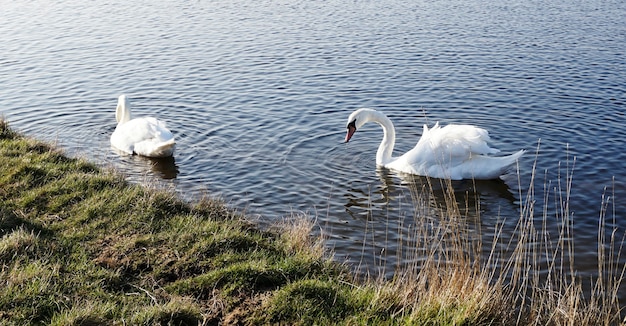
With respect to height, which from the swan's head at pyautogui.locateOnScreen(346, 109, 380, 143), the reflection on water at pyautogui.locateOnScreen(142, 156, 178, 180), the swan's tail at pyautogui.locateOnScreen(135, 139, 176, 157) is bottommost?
the reflection on water at pyautogui.locateOnScreen(142, 156, 178, 180)

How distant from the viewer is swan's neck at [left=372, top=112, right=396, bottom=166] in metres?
11.9

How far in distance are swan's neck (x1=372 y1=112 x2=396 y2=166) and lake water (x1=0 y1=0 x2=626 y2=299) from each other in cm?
27

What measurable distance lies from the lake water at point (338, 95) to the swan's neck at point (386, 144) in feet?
0.90

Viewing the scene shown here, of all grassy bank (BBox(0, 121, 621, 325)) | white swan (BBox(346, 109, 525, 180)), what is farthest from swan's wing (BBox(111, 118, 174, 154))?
white swan (BBox(346, 109, 525, 180))

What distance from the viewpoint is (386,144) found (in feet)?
39.5

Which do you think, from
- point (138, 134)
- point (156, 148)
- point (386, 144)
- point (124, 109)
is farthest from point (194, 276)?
point (124, 109)

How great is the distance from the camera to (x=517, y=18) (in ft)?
79.3

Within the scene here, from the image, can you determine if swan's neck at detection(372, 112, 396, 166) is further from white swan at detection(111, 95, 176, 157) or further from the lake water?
white swan at detection(111, 95, 176, 157)

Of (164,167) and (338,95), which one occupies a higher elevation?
(338,95)

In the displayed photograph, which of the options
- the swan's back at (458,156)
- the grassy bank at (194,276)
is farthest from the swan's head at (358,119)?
the grassy bank at (194,276)

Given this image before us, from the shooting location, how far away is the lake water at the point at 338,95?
404 inches

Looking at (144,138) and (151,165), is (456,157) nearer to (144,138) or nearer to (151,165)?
(151,165)

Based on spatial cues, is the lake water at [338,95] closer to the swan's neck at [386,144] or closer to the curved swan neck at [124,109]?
the swan's neck at [386,144]

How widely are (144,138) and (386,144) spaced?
454cm
